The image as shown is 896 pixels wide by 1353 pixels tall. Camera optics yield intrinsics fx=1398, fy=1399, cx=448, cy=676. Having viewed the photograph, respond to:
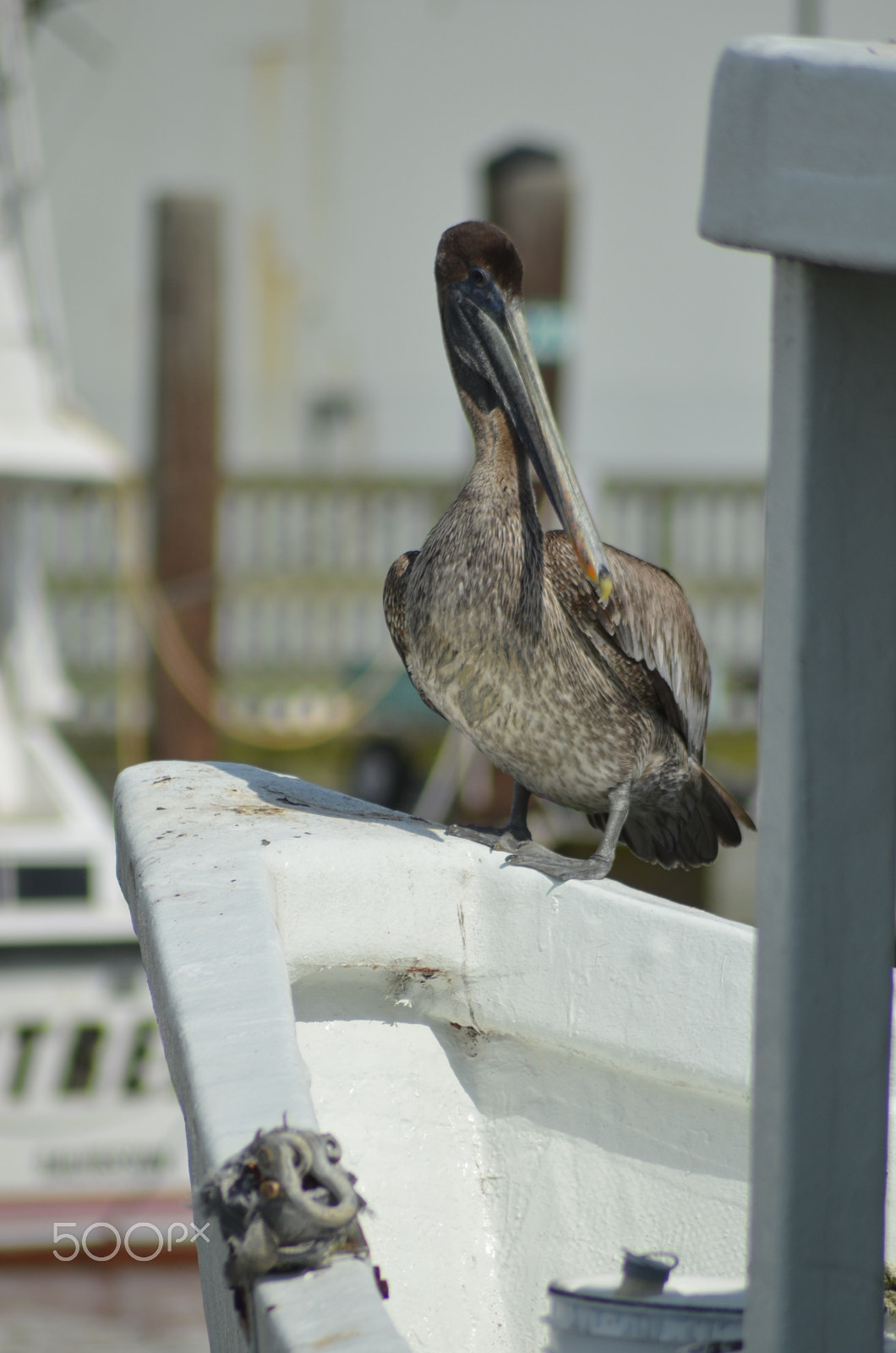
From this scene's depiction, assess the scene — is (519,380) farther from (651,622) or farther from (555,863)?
(555,863)

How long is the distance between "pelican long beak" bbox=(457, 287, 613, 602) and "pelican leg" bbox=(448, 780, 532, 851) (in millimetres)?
459

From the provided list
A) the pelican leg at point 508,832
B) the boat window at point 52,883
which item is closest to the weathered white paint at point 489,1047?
the pelican leg at point 508,832

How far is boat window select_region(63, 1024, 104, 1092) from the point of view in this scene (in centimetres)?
531

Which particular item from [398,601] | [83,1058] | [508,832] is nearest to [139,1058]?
[83,1058]

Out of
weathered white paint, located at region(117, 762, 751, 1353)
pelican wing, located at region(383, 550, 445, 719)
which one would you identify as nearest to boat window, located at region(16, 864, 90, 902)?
pelican wing, located at region(383, 550, 445, 719)

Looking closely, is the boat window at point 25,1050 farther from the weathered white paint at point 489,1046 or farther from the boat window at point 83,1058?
the weathered white paint at point 489,1046

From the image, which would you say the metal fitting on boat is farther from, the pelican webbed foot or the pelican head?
the pelican head

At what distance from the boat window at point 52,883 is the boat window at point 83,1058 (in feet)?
1.63

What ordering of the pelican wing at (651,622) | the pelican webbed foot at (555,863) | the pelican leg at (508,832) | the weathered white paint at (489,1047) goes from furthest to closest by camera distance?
the pelican wing at (651,622) < the pelican leg at (508,832) < the pelican webbed foot at (555,863) < the weathered white paint at (489,1047)

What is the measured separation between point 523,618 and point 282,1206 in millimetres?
1325

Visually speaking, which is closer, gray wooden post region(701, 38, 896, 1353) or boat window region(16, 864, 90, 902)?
gray wooden post region(701, 38, 896, 1353)

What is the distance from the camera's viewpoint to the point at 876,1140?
2.48 ft

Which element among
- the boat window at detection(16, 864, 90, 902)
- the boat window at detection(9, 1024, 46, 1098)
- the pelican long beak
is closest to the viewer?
the pelican long beak

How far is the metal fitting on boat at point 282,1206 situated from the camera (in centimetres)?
97
